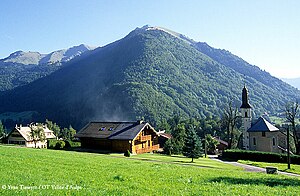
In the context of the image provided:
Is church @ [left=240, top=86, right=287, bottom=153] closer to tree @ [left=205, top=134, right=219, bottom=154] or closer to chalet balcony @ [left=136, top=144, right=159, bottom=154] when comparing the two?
tree @ [left=205, top=134, right=219, bottom=154]

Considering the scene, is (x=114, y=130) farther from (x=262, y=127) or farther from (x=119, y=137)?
(x=262, y=127)

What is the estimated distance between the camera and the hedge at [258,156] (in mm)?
53156

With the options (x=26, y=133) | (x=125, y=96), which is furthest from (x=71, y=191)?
(x=125, y=96)

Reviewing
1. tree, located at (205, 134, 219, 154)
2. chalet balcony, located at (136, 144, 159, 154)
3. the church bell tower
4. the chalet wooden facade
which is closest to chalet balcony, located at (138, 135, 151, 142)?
the chalet wooden facade

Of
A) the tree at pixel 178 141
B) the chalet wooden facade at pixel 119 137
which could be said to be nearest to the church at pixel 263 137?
the tree at pixel 178 141

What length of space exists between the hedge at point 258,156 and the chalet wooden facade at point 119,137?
17.3 m

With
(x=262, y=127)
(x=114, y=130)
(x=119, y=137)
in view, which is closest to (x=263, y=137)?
(x=262, y=127)

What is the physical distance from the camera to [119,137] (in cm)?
5931

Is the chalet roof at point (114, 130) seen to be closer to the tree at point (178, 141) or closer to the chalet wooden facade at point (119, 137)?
the chalet wooden facade at point (119, 137)

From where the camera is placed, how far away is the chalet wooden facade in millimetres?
59250

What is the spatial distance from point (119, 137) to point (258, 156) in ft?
89.3

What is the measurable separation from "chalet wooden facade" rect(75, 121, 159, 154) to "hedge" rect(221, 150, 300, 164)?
56.7 ft

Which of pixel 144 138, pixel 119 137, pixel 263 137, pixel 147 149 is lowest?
pixel 147 149

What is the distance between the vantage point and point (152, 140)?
226 ft
